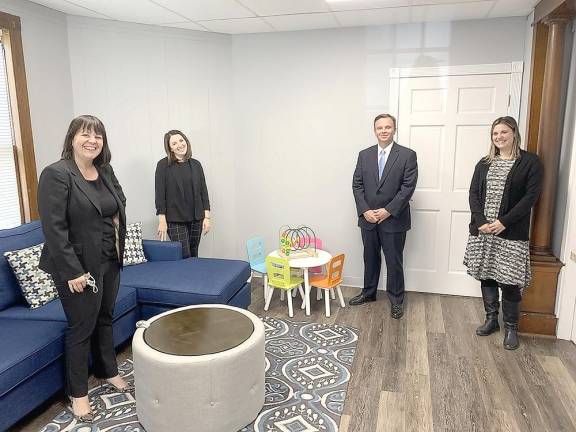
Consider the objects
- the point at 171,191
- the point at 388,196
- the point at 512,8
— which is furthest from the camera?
the point at 171,191

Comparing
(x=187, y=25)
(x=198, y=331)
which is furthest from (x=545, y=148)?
(x=187, y=25)

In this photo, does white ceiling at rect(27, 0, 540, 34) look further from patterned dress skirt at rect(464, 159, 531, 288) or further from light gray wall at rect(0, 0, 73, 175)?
patterned dress skirt at rect(464, 159, 531, 288)

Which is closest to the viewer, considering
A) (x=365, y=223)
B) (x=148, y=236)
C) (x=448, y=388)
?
(x=448, y=388)

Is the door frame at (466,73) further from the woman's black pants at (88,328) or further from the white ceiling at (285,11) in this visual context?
the woman's black pants at (88,328)

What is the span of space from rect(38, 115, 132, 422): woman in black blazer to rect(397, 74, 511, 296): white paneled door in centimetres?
274

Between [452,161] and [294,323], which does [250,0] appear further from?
[294,323]

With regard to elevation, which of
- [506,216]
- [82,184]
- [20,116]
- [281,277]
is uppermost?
[20,116]

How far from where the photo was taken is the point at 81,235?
2.23 metres

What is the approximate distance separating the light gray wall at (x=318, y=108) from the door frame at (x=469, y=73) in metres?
0.06

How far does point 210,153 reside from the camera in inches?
180

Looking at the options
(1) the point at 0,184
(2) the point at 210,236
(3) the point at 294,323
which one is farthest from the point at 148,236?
(3) the point at 294,323

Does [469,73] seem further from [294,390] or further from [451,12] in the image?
[294,390]

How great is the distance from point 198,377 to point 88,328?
0.70 meters

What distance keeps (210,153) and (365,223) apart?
1787mm
